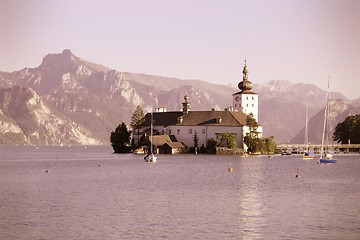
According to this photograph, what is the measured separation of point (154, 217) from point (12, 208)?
16314mm

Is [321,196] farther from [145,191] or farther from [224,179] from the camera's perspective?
[224,179]

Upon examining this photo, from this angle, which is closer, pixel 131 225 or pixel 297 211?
pixel 131 225

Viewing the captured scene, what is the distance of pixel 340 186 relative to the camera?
99.9 metres

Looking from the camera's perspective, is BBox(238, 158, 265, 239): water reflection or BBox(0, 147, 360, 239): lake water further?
BBox(238, 158, 265, 239): water reflection

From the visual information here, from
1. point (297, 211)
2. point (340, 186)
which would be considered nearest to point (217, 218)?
point (297, 211)

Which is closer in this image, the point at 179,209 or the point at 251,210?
the point at 179,209

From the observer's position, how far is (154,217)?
6362cm

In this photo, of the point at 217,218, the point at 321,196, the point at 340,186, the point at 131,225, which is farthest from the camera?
the point at 340,186

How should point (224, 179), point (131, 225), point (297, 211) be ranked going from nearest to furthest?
point (131, 225) → point (297, 211) → point (224, 179)

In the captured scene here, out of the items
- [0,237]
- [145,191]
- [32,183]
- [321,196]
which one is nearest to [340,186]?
[321,196]

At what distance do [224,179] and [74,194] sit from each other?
117ft

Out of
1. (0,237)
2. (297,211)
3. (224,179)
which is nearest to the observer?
(0,237)

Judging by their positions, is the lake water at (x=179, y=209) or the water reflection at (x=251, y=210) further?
the water reflection at (x=251, y=210)

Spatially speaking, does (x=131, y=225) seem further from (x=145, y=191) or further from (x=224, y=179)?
(x=224, y=179)
